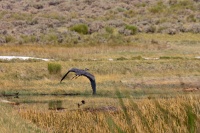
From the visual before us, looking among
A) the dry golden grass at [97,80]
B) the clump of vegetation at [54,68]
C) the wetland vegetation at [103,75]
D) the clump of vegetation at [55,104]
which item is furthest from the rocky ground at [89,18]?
the clump of vegetation at [55,104]

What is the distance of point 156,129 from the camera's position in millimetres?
9797

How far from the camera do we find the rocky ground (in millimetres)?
46466

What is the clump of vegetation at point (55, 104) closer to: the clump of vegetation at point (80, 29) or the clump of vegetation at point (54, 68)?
the clump of vegetation at point (54, 68)

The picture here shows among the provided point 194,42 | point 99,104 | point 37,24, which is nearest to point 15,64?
point 99,104

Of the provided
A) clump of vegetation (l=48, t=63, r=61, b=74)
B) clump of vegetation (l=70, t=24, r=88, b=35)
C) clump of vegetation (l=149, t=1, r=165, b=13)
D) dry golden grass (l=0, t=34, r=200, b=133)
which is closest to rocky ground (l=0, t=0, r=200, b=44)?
clump of vegetation (l=149, t=1, r=165, b=13)

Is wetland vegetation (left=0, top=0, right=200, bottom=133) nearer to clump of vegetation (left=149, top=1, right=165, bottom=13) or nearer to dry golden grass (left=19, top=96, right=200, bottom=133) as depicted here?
dry golden grass (left=19, top=96, right=200, bottom=133)

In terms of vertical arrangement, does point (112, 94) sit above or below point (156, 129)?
below

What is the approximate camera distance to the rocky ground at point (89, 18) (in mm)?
46466

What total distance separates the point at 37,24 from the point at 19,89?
31718 millimetres

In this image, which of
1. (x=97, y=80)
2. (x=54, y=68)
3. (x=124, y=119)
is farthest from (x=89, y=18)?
(x=124, y=119)

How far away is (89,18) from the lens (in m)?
61.4

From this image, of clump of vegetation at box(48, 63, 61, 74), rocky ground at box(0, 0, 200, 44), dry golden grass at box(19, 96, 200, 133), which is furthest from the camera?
rocky ground at box(0, 0, 200, 44)

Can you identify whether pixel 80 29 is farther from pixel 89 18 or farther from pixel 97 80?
pixel 97 80

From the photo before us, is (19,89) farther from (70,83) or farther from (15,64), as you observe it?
(15,64)
